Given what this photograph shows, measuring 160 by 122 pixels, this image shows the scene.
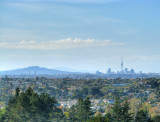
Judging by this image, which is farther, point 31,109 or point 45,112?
point 45,112

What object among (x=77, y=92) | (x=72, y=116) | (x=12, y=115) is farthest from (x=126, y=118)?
(x=77, y=92)

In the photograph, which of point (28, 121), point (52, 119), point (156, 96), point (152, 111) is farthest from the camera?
point (156, 96)

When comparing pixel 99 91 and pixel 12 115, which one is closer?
pixel 12 115

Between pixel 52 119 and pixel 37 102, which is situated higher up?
pixel 37 102

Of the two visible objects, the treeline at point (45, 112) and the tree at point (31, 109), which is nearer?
the treeline at point (45, 112)

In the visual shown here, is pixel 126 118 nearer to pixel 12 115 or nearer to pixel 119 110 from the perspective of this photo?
pixel 119 110

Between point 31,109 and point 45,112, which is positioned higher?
point 31,109

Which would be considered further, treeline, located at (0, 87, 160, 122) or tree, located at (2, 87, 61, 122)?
tree, located at (2, 87, 61, 122)

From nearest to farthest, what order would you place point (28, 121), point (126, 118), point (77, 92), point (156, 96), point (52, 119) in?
point (126, 118) → point (28, 121) → point (52, 119) → point (156, 96) → point (77, 92)

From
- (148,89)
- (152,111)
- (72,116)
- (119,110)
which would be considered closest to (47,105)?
(72,116)
